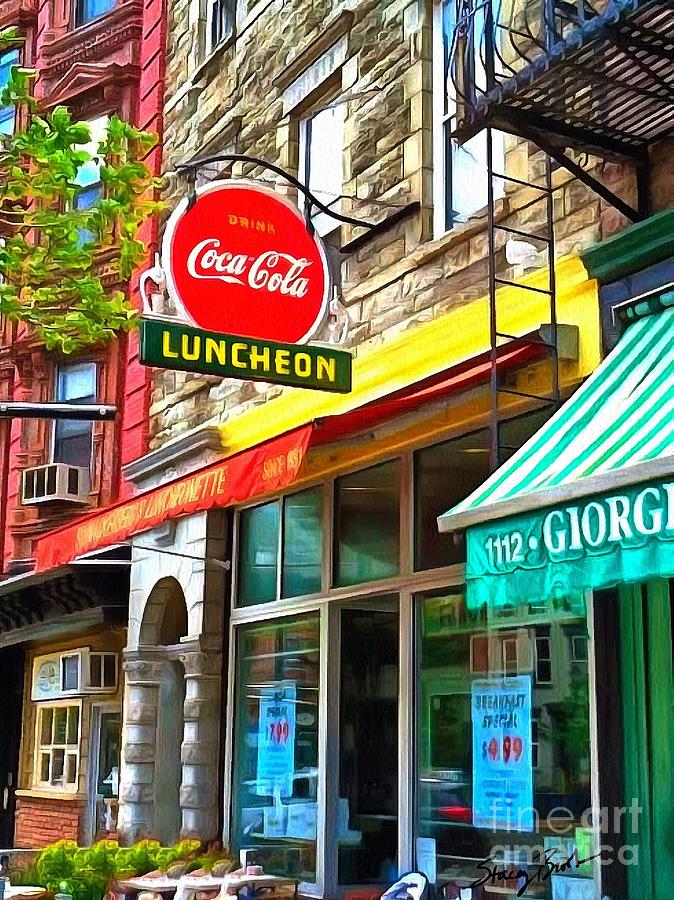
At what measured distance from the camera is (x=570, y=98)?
703 centimetres

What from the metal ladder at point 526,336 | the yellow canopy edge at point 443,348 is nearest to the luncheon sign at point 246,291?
the yellow canopy edge at point 443,348

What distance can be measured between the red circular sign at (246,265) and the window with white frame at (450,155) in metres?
1.10

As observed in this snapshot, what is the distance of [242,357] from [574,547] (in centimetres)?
346

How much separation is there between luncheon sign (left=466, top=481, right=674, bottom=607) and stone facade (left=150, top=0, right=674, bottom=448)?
238 cm

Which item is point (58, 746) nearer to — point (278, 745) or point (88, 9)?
point (278, 745)

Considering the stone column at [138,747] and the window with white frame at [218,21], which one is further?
the window with white frame at [218,21]

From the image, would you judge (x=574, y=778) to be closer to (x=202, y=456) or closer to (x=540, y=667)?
(x=540, y=667)

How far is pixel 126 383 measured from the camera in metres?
15.1

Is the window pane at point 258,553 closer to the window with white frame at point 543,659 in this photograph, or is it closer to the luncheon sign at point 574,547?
the window with white frame at point 543,659

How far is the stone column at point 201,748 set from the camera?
11.1m

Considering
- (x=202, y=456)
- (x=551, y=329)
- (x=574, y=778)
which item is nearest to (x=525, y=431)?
(x=551, y=329)

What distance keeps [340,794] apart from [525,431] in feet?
11.3

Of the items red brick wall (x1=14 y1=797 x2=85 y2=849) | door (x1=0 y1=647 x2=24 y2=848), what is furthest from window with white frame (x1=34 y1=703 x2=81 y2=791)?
door (x1=0 y1=647 x2=24 y2=848)
